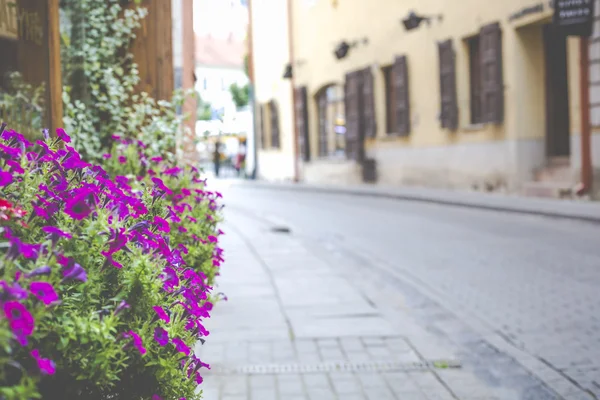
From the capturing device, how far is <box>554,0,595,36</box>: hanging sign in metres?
13.6

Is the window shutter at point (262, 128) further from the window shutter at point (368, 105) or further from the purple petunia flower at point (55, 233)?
the purple petunia flower at point (55, 233)

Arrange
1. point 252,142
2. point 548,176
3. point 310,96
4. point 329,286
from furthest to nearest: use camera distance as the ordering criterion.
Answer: point 252,142, point 310,96, point 548,176, point 329,286

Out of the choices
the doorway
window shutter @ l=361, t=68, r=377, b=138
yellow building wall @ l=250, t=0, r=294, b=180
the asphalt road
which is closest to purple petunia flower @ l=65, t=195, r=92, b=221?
the asphalt road

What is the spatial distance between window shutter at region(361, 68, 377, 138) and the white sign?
59.8 ft

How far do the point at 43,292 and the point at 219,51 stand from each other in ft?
284

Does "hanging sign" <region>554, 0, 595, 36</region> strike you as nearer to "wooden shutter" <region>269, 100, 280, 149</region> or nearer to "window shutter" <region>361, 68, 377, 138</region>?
"window shutter" <region>361, 68, 377, 138</region>

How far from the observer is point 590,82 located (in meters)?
14.1

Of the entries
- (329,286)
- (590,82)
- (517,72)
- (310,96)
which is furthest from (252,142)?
(329,286)

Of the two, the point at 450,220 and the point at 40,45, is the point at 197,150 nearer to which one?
the point at 40,45

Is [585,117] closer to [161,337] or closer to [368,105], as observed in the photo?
[368,105]

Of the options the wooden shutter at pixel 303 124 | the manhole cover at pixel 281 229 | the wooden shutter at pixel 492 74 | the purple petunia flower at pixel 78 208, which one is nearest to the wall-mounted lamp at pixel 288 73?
the wooden shutter at pixel 303 124

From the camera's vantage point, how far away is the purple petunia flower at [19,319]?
145 cm

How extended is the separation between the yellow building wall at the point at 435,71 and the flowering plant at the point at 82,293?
43.7 ft

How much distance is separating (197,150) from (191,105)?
4.44ft
